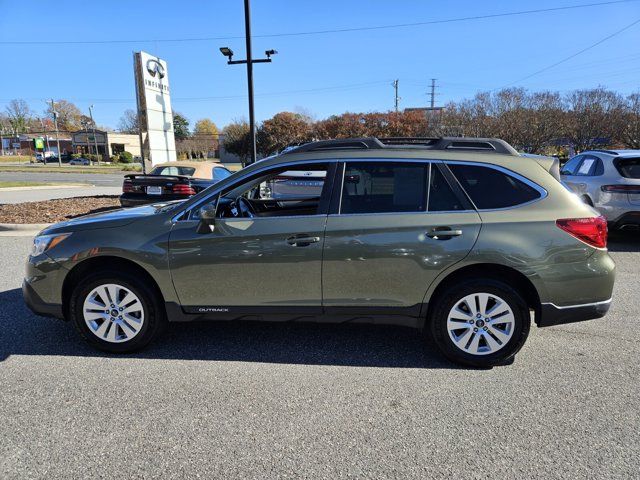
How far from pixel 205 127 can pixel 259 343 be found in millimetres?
115691

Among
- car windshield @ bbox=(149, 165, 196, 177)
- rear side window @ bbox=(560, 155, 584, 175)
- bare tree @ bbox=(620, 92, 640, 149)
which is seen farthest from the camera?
bare tree @ bbox=(620, 92, 640, 149)

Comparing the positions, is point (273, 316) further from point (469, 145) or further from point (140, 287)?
point (469, 145)

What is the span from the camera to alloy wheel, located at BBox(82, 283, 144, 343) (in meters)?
3.59

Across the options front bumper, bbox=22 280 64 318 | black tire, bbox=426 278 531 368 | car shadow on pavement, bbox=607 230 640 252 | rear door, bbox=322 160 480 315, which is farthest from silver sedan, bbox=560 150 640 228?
front bumper, bbox=22 280 64 318

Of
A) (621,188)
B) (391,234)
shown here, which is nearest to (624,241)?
(621,188)

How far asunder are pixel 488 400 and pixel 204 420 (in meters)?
1.93

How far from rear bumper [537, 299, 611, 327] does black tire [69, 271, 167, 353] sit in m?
3.10

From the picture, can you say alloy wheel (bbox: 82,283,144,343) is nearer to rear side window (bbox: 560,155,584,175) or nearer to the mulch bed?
the mulch bed

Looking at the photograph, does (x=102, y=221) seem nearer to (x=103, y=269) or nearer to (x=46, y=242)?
(x=103, y=269)

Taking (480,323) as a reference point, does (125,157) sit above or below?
above

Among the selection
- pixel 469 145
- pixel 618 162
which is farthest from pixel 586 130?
pixel 469 145

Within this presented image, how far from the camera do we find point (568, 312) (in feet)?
11.2

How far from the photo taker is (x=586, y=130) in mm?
36781

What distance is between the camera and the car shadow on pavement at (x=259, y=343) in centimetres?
365
